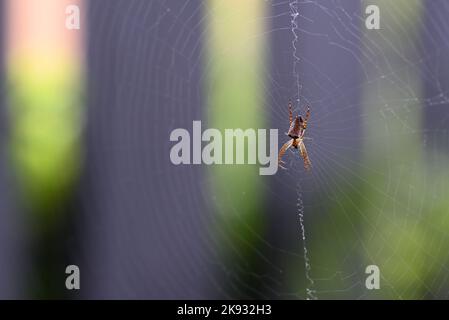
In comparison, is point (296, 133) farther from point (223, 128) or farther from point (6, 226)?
point (6, 226)

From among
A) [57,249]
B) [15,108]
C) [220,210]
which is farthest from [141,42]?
[57,249]

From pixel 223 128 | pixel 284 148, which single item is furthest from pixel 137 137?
pixel 284 148

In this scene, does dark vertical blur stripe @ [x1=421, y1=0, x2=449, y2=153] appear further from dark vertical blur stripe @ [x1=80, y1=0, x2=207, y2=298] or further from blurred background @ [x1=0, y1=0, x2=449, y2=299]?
dark vertical blur stripe @ [x1=80, y1=0, x2=207, y2=298]

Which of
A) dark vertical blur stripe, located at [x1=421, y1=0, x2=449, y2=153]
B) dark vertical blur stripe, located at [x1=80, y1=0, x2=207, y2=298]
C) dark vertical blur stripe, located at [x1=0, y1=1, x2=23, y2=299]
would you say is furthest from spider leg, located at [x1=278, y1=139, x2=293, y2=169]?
dark vertical blur stripe, located at [x1=0, y1=1, x2=23, y2=299]

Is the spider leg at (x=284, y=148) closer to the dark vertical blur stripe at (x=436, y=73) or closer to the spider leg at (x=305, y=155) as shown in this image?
the spider leg at (x=305, y=155)

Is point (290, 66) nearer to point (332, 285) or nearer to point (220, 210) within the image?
point (220, 210)

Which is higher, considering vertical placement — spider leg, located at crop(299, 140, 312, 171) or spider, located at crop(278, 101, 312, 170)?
spider, located at crop(278, 101, 312, 170)

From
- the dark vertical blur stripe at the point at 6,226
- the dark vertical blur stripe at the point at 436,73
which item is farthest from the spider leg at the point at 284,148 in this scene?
the dark vertical blur stripe at the point at 6,226
